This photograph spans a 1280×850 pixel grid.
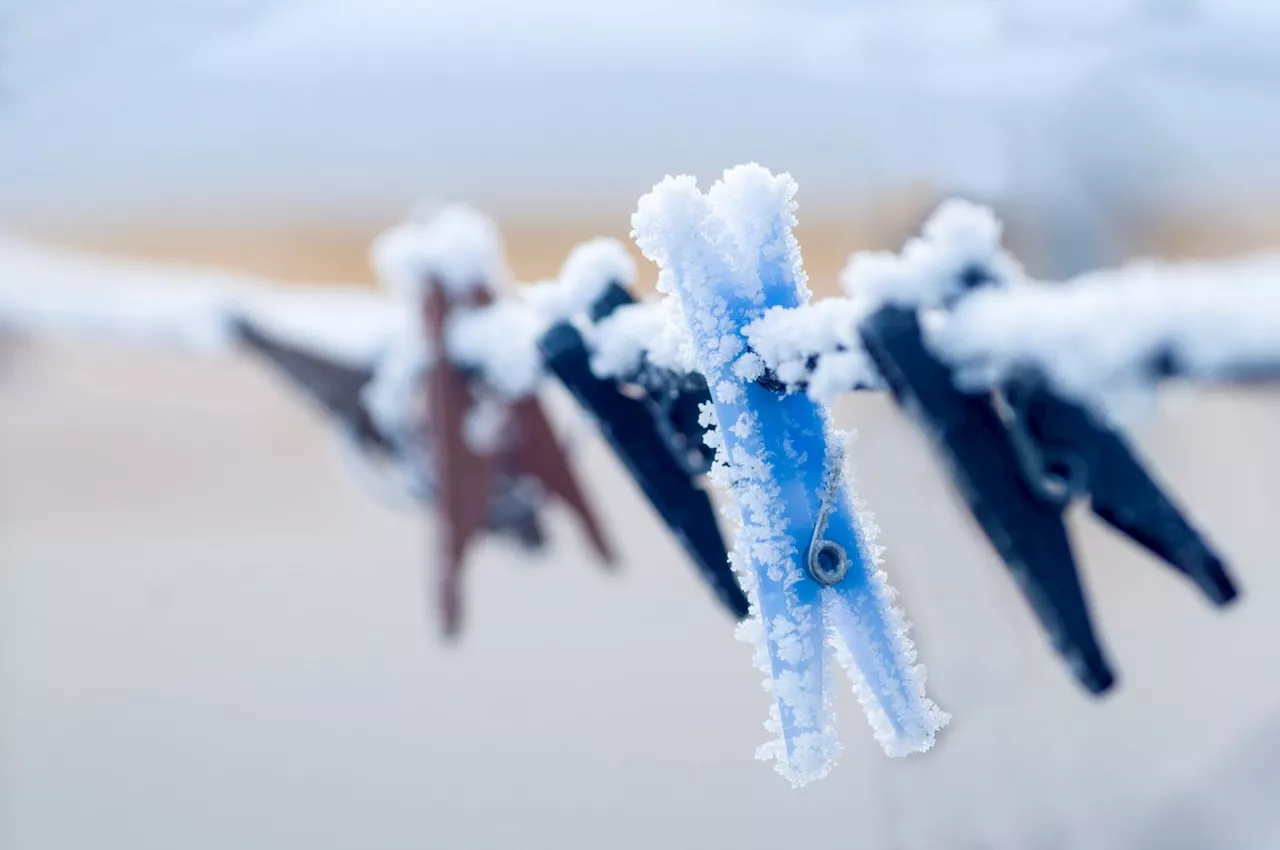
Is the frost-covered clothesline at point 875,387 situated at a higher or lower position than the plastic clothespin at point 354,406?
lower

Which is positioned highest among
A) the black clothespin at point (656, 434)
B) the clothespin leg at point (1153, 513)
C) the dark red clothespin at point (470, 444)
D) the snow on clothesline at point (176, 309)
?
the snow on clothesline at point (176, 309)

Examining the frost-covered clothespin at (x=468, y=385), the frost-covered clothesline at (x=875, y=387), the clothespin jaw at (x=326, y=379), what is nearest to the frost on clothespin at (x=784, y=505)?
the frost-covered clothesline at (x=875, y=387)

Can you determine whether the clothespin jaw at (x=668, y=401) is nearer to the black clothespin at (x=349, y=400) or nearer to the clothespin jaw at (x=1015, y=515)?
the clothespin jaw at (x=1015, y=515)

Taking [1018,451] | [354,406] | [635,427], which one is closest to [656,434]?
[635,427]

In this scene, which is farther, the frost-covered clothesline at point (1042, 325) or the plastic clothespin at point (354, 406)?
the plastic clothespin at point (354, 406)

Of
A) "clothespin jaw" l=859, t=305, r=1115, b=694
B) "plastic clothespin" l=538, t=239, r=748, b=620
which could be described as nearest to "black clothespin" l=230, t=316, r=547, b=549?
"plastic clothespin" l=538, t=239, r=748, b=620

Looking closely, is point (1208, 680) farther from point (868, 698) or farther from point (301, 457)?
point (301, 457)

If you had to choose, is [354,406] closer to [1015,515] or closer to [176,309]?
[176,309]
